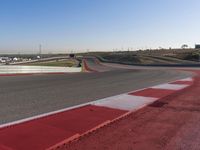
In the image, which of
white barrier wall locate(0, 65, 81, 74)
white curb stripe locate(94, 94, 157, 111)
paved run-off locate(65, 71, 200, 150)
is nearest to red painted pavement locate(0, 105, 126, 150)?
paved run-off locate(65, 71, 200, 150)

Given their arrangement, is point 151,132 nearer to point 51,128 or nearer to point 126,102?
point 51,128

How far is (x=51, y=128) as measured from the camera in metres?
5.52

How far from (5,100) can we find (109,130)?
15.3ft

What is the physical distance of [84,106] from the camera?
811 cm

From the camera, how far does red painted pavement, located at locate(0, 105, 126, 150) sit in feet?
14.9

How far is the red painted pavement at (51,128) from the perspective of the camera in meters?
4.54

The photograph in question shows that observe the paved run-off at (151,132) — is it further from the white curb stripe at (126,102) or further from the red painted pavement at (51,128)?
the white curb stripe at (126,102)

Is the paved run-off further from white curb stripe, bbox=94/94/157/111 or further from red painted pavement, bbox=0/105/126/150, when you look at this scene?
white curb stripe, bbox=94/94/157/111

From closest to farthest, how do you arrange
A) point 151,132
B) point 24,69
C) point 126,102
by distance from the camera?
1. point 151,132
2. point 126,102
3. point 24,69

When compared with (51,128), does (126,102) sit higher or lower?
lower

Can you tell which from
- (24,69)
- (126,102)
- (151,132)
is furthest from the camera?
(24,69)

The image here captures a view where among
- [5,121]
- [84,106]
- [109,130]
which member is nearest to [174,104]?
[84,106]


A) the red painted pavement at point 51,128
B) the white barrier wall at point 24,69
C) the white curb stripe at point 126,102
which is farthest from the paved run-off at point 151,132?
the white barrier wall at point 24,69

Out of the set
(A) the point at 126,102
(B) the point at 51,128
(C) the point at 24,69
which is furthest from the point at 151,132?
(C) the point at 24,69
